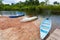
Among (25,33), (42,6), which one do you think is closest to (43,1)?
(42,6)

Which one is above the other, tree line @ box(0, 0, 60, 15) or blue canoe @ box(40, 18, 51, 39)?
blue canoe @ box(40, 18, 51, 39)

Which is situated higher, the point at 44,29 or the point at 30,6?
the point at 44,29

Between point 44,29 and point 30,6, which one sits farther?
point 30,6

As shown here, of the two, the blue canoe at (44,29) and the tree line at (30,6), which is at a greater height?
the blue canoe at (44,29)

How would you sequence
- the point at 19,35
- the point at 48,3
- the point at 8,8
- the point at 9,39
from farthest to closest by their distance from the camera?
the point at 8,8 < the point at 48,3 < the point at 19,35 < the point at 9,39

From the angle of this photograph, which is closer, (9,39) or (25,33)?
(9,39)

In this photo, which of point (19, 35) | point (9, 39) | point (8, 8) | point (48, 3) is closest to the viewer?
point (9, 39)

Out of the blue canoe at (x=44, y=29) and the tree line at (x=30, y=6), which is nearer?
the blue canoe at (x=44, y=29)

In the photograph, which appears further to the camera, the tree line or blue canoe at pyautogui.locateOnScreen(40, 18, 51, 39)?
the tree line

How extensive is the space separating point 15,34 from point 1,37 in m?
0.55

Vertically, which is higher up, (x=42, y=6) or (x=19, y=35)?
(x=19, y=35)

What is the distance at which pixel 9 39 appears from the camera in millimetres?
5094

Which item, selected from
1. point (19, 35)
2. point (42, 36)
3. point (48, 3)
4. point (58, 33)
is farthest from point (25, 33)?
point (48, 3)

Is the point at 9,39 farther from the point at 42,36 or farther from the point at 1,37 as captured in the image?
the point at 42,36
